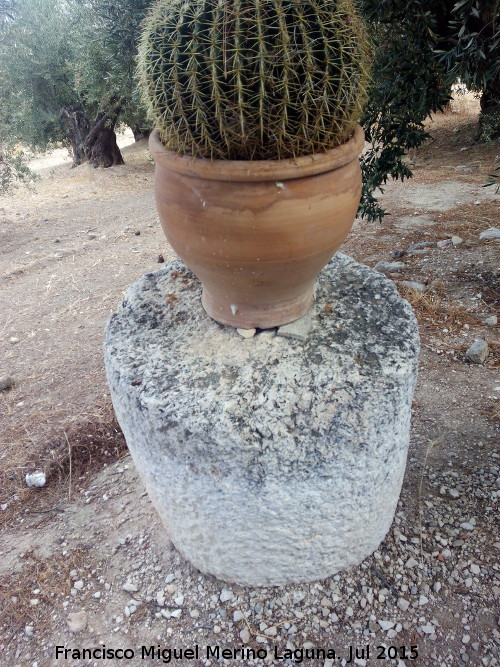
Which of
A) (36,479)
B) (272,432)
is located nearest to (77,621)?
(36,479)

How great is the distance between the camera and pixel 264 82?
1.45 metres

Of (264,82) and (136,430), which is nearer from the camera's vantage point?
(264,82)

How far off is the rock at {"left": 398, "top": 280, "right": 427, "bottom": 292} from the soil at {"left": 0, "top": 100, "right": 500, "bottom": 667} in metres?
0.07

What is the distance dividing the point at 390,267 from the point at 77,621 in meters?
3.46

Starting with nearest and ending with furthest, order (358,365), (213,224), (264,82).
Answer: (264,82)
(213,224)
(358,365)

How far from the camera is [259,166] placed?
5.00 feet

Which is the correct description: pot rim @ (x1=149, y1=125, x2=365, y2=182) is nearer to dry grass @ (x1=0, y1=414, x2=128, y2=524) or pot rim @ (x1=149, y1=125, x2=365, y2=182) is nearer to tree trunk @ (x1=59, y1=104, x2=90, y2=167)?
dry grass @ (x1=0, y1=414, x2=128, y2=524)

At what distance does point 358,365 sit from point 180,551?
107 cm

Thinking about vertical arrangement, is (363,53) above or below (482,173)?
above

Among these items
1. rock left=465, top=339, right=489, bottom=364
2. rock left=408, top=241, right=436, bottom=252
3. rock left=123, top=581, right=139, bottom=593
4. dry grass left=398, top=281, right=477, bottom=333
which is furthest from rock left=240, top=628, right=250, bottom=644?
rock left=408, top=241, right=436, bottom=252

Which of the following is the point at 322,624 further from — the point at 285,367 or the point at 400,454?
the point at 285,367

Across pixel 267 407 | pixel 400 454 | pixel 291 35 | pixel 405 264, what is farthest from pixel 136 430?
pixel 405 264

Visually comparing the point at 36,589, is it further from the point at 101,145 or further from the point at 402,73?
the point at 101,145

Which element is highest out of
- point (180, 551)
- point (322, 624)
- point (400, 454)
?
point (400, 454)
